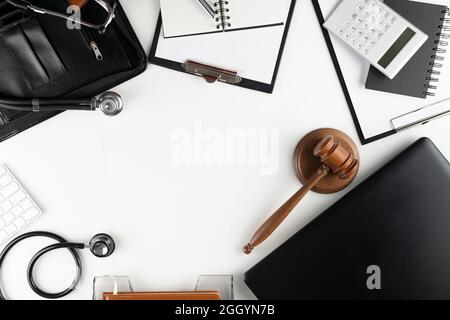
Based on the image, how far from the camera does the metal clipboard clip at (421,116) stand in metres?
0.92

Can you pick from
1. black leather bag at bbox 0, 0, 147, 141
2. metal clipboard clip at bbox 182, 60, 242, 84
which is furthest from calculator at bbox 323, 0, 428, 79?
black leather bag at bbox 0, 0, 147, 141

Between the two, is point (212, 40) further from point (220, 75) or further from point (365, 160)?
point (365, 160)

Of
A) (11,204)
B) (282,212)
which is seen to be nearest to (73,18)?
(11,204)

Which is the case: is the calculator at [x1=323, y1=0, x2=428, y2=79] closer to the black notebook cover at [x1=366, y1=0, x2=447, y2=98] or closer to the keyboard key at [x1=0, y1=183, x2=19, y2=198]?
the black notebook cover at [x1=366, y1=0, x2=447, y2=98]

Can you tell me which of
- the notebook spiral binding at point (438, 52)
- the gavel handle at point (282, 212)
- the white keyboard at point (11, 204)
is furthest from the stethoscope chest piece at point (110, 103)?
the notebook spiral binding at point (438, 52)

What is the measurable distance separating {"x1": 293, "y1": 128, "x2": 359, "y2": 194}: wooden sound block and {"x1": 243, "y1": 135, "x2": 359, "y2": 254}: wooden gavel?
0.01m

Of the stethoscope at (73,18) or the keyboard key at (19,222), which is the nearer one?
the stethoscope at (73,18)

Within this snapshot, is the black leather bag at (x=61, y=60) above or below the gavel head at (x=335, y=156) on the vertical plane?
above

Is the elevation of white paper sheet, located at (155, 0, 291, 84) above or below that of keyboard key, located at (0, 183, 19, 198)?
above

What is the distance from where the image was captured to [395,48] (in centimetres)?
90

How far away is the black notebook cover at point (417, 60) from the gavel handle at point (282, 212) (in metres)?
0.21

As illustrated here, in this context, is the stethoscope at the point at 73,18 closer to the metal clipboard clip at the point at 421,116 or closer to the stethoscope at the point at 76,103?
the stethoscope at the point at 76,103

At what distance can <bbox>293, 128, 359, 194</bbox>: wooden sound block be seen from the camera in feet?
2.98

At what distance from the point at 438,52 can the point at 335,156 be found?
11.8 inches
